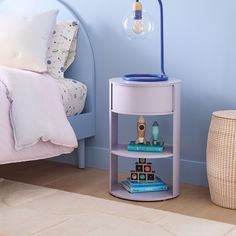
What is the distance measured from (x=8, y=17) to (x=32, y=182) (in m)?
0.97

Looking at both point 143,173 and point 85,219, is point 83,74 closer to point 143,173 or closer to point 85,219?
point 143,173

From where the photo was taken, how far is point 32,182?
9.16 feet

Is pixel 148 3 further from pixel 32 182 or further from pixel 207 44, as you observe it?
pixel 32 182

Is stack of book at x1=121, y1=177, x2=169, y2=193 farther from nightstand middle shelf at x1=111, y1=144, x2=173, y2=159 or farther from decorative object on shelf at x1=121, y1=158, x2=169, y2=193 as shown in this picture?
nightstand middle shelf at x1=111, y1=144, x2=173, y2=159

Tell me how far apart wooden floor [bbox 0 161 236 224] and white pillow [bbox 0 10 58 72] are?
2.01 ft

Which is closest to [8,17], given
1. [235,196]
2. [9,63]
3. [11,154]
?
[9,63]

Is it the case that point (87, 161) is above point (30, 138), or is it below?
below

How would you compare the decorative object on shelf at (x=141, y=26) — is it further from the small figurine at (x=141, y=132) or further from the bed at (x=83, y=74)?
the bed at (x=83, y=74)

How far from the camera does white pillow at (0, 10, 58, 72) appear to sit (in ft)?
9.27

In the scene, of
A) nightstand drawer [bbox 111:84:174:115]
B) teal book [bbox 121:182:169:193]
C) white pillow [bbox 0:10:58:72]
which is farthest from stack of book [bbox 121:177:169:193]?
white pillow [bbox 0:10:58:72]

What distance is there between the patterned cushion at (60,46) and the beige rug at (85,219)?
0.81m

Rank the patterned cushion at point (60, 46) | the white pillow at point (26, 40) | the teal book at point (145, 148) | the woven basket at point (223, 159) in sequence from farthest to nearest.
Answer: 1. the patterned cushion at point (60, 46)
2. the white pillow at point (26, 40)
3. the teal book at point (145, 148)
4. the woven basket at point (223, 159)

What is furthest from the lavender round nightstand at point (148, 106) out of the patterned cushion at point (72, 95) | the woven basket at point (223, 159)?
the patterned cushion at point (72, 95)

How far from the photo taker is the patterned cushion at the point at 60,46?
9.82 feet
